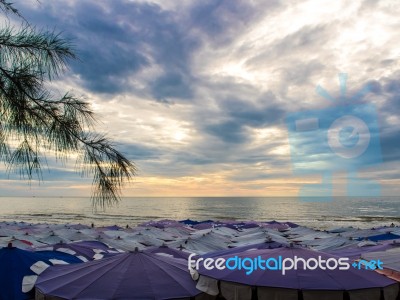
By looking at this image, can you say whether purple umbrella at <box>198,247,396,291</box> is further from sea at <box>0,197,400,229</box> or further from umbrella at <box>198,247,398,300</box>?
sea at <box>0,197,400,229</box>

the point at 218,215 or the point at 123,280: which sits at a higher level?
the point at 123,280

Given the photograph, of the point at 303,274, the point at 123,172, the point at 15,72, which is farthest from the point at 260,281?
the point at 15,72

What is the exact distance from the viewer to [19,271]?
7133 millimetres

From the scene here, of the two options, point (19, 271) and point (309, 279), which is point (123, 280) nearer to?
point (19, 271)

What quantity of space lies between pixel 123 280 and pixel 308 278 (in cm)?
321

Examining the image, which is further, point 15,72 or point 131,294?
point 131,294

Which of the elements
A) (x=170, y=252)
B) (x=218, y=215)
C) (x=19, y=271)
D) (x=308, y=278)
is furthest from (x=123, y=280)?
(x=218, y=215)

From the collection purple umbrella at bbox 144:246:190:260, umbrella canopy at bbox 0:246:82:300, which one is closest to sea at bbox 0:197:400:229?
purple umbrella at bbox 144:246:190:260

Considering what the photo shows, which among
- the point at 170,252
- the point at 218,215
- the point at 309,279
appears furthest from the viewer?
the point at 218,215

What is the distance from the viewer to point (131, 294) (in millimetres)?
5730

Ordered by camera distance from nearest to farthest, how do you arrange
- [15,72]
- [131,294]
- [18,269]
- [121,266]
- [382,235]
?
[15,72], [131,294], [121,266], [18,269], [382,235]

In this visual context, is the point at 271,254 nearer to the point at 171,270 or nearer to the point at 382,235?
the point at 171,270

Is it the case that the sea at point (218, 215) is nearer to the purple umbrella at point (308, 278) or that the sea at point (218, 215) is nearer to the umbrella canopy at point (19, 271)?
the umbrella canopy at point (19, 271)

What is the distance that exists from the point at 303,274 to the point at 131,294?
2.98m
